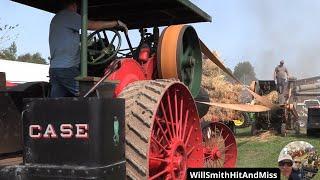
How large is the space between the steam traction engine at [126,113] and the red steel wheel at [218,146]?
0.08 feet

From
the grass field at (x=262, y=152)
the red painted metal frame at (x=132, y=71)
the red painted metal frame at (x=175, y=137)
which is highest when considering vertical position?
the red painted metal frame at (x=132, y=71)

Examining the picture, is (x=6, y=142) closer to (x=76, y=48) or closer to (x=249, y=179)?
(x=76, y=48)

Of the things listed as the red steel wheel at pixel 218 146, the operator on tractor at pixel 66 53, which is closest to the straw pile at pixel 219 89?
the red steel wheel at pixel 218 146

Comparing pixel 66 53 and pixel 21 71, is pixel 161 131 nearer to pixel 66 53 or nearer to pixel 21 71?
pixel 66 53

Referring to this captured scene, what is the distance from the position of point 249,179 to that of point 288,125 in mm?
13337

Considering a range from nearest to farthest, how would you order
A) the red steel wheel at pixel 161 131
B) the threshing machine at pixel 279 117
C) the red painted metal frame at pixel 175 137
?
the red steel wheel at pixel 161 131, the red painted metal frame at pixel 175 137, the threshing machine at pixel 279 117

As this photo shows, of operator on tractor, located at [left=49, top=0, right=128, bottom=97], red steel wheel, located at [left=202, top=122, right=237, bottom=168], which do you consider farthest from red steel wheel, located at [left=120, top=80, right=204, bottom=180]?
red steel wheel, located at [left=202, top=122, right=237, bottom=168]

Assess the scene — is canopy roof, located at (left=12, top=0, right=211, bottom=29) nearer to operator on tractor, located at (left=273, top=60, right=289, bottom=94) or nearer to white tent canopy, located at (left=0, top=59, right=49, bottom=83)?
operator on tractor, located at (left=273, top=60, right=289, bottom=94)

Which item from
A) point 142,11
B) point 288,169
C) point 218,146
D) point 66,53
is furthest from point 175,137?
point 218,146

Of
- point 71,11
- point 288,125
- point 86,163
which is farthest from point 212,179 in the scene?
point 288,125

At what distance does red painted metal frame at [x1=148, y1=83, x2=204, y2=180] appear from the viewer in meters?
4.18

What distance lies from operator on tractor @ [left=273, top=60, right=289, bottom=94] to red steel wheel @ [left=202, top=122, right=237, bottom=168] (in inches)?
399

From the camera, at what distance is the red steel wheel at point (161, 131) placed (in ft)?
11.9

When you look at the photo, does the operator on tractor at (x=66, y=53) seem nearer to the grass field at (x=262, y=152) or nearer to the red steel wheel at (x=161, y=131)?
the red steel wheel at (x=161, y=131)
